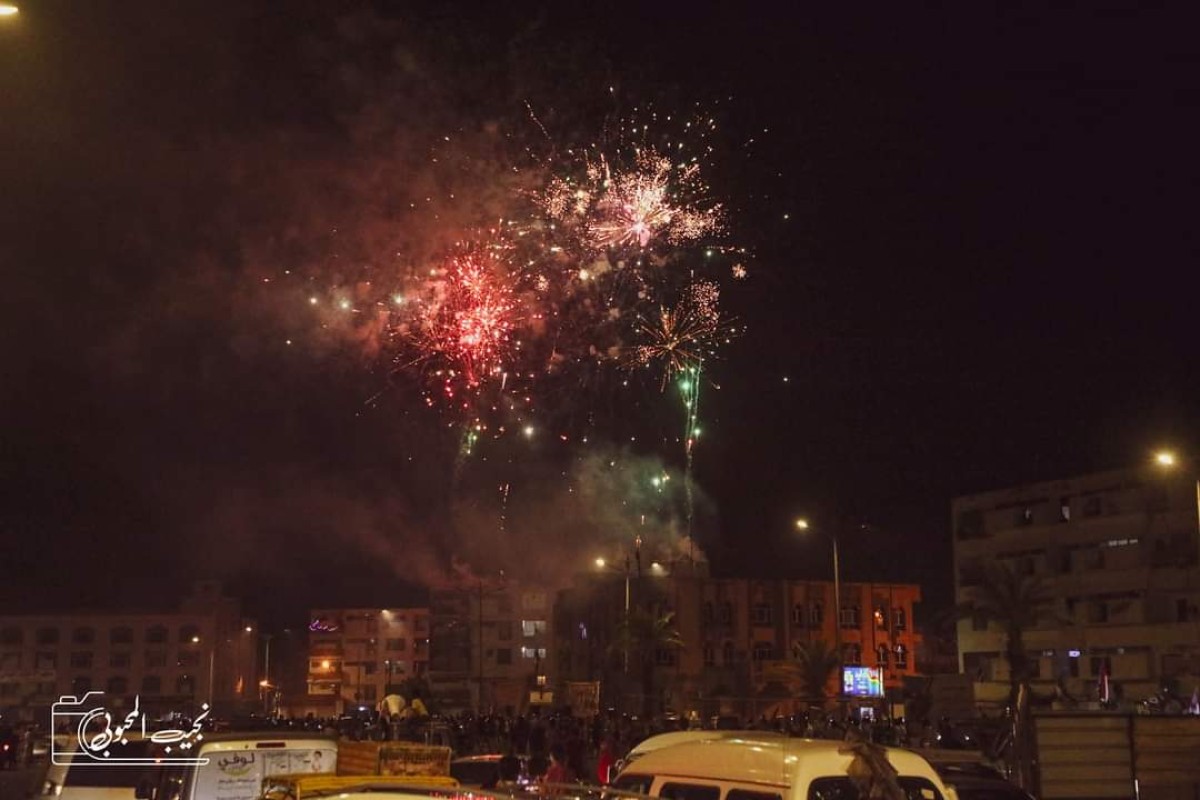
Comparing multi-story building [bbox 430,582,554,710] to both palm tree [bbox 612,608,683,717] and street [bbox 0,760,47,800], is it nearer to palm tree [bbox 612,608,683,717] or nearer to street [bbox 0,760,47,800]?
palm tree [bbox 612,608,683,717]

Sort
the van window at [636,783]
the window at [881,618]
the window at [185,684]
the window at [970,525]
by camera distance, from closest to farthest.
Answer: the van window at [636,783] → the window at [970,525] → the window at [881,618] → the window at [185,684]

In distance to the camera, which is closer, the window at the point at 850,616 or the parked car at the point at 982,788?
the parked car at the point at 982,788

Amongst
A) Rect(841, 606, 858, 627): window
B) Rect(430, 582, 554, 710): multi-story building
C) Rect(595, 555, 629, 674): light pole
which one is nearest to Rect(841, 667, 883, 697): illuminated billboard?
Rect(595, 555, 629, 674): light pole

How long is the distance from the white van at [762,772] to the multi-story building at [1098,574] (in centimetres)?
4033

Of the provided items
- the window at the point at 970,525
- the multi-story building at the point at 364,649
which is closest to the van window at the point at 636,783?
the window at the point at 970,525

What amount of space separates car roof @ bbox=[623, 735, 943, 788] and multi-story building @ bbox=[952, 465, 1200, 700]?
40283 millimetres

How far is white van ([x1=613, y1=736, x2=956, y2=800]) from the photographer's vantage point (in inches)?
311

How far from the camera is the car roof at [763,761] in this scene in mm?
7957

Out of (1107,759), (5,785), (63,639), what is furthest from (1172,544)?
(63,639)

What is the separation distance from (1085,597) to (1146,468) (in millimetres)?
6109

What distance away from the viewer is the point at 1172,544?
49.1 m

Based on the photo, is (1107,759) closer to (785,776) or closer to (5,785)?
(785,776)

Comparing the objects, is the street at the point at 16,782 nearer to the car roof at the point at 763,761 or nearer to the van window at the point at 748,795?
the car roof at the point at 763,761

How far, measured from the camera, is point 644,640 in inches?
2621
